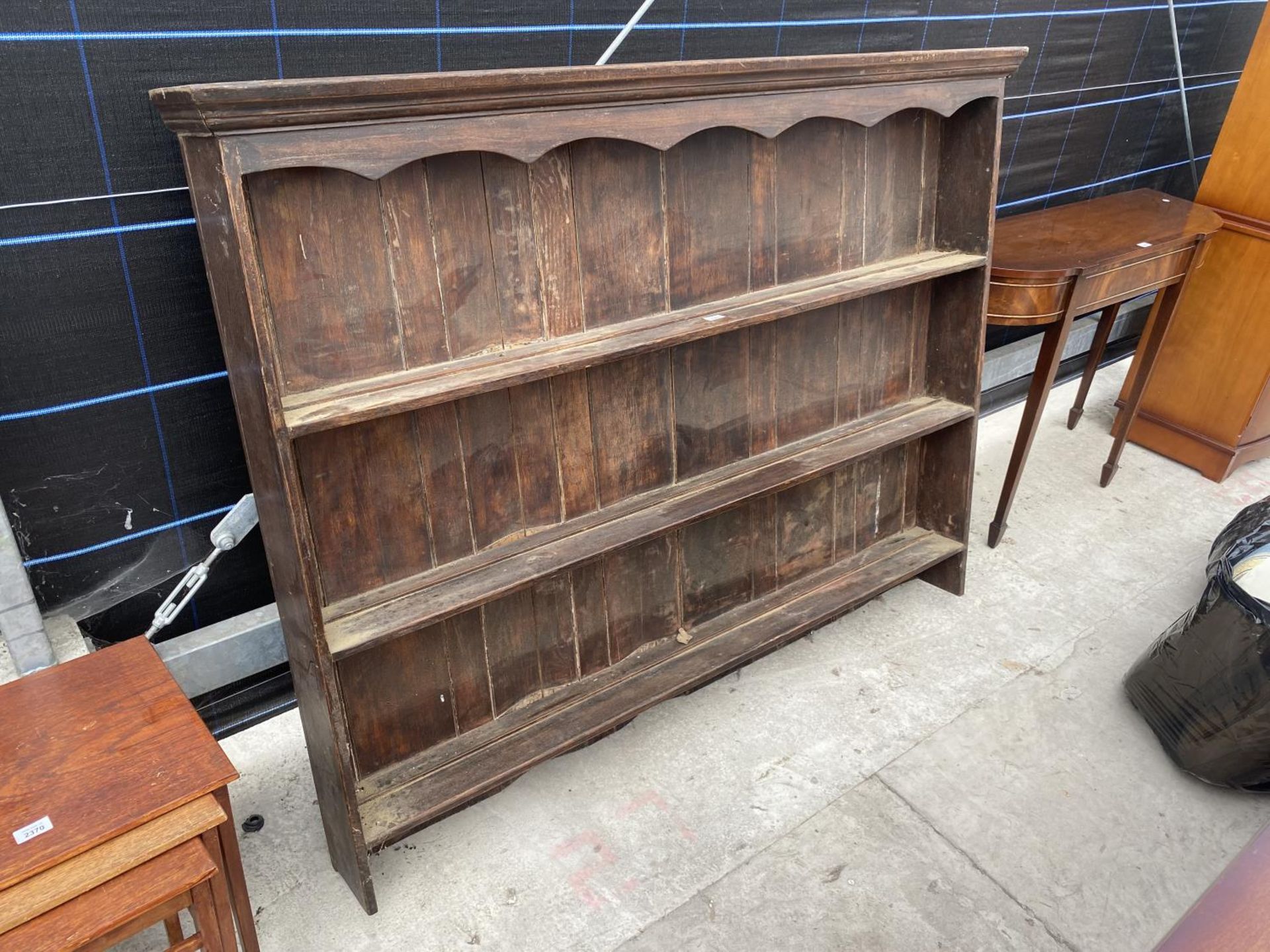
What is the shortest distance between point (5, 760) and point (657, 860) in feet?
3.79

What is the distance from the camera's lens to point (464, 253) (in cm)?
165

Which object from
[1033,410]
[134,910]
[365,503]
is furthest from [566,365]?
[1033,410]

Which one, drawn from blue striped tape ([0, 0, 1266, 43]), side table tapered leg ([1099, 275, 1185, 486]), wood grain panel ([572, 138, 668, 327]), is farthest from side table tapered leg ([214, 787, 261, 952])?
side table tapered leg ([1099, 275, 1185, 486])

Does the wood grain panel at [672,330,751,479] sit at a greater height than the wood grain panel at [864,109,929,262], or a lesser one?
lesser

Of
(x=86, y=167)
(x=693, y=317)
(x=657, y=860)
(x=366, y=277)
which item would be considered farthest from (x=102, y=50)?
(x=657, y=860)

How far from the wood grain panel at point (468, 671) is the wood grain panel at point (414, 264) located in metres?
0.58

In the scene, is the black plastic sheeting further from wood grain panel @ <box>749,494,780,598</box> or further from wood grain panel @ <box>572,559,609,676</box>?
wood grain panel @ <box>749,494,780,598</box>

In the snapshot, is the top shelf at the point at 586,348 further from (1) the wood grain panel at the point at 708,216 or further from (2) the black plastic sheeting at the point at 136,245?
(2) the black plastic sheeting at the point at 136,245

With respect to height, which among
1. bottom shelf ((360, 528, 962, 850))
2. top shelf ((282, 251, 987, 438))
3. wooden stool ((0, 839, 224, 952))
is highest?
top shelf ((282, 251, 987, 438))

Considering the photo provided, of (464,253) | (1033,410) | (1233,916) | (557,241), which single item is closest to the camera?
(1233,916)

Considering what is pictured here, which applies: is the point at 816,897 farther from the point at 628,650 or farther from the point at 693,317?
the point at 693,317

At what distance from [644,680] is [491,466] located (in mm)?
660

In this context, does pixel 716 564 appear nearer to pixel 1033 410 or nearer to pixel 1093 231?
pixel 1033 410

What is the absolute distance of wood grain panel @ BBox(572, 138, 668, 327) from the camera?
1765 millimetres
